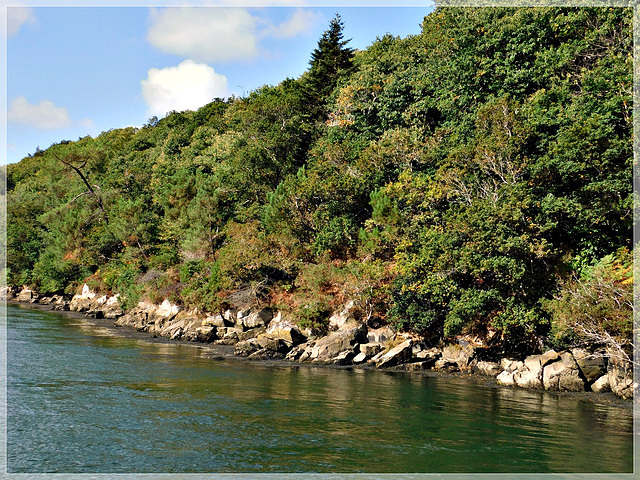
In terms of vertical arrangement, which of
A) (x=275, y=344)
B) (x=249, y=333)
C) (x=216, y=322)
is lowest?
(x=275, y=344)

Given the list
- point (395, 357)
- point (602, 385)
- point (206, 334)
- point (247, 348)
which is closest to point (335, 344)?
point (395, 357)

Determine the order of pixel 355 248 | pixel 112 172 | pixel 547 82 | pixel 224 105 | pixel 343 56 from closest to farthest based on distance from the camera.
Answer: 1. pixel 547 82
2. pixel 355 248
3. pixel 343 56
4. pixel 112 172
5. pixel 224 105

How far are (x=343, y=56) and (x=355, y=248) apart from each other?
24.6 meters

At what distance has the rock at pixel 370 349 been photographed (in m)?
30.6

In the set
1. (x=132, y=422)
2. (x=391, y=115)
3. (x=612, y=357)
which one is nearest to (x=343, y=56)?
(x=391, y=115)

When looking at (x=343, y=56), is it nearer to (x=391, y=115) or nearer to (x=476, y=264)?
(x=391, y=115)

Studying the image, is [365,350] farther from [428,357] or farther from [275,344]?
[275,344]

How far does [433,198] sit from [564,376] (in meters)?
12.0

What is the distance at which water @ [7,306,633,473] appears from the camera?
14.6m

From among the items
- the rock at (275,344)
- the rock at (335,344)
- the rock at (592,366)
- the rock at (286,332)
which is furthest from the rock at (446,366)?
the rock at (286,332)

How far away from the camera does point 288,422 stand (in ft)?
59.3

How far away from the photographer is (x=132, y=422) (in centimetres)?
1758

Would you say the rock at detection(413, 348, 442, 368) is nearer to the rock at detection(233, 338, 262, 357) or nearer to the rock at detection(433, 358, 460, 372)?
the rock at detection(433, 358, 460, 372)

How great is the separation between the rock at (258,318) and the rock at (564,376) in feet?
63.0
